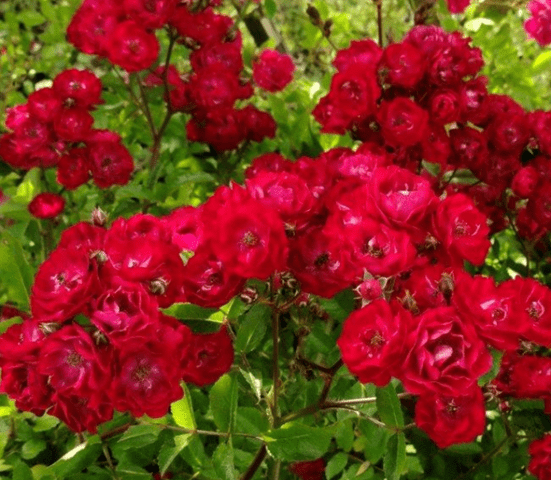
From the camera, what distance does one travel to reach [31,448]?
1282mm

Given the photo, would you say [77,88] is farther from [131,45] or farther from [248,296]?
[248,296]

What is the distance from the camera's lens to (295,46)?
407 cm

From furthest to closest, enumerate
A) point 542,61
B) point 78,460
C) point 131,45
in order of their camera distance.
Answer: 1. point 542,61
2. point 131,45
3. point 78,460

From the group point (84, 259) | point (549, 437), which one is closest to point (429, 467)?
point (549, 437)

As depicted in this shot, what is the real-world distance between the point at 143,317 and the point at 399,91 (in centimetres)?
77

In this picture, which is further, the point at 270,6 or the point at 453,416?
the point at 270,6

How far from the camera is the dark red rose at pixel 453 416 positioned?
86 centimetres

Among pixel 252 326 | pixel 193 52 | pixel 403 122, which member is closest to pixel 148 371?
pixel 252 326

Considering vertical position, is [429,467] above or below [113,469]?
below

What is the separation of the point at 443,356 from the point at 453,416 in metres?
0.13

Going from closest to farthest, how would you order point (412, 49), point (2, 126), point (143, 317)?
point (143, 317)
point (412, 49)
point (2, 126)

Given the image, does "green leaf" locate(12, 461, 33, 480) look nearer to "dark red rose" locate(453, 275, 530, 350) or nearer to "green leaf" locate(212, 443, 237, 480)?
"green leaf" locate(212, 443, 237, 480)

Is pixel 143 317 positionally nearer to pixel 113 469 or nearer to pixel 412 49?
pixel 113 469

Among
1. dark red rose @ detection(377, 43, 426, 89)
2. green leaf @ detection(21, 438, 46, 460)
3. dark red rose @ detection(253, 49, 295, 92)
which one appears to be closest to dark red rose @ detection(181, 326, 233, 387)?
green leaf @ detection(21, 438, 46, 460)
